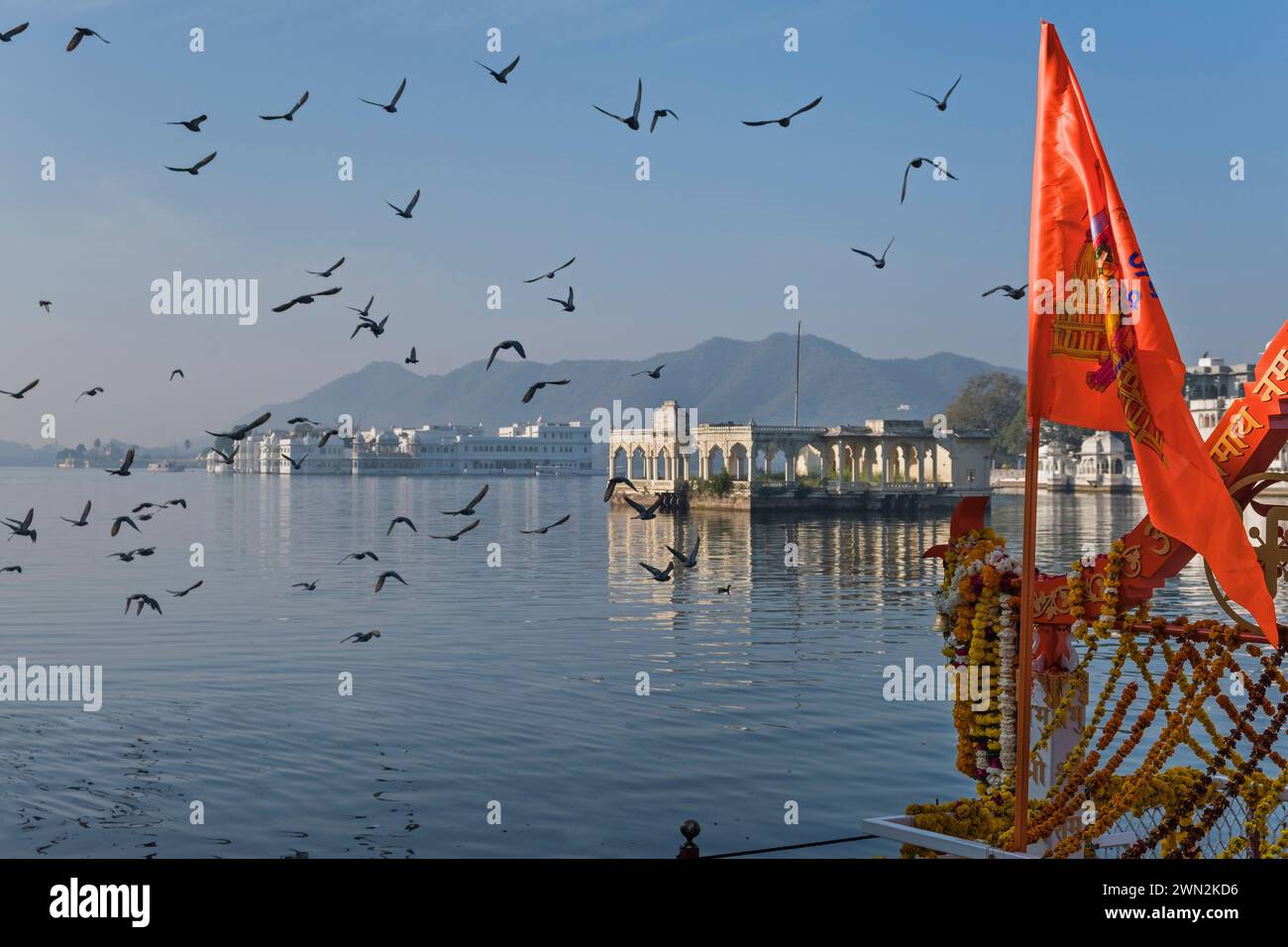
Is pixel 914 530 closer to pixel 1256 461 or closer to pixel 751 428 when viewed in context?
pixel 751 428

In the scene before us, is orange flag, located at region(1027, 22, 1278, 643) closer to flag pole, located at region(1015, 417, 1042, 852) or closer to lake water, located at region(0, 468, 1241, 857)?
flag pole, located at region(1015, 417, 1042, 852)

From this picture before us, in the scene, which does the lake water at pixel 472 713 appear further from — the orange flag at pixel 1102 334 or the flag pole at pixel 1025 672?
the orange flag at pixel 1102 334

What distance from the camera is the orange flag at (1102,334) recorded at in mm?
8438

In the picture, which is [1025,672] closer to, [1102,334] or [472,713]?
[1102,334]

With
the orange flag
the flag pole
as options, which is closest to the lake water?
the flag pole

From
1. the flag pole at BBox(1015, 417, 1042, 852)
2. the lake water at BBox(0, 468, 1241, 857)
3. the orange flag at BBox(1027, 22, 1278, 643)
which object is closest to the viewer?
the orange flag at BBox(1027, 22, 1278, 643)

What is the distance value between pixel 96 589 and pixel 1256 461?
1791 inches

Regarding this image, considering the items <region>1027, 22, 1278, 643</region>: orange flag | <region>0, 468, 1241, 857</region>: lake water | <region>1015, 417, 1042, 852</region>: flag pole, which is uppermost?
<region>1027, 22, 1278, 643</region>: orange flag

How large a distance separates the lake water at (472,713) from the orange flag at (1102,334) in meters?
7.14

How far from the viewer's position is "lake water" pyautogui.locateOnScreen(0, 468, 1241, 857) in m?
16.5

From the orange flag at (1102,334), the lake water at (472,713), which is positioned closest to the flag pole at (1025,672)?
the orange flag at (1102,334)

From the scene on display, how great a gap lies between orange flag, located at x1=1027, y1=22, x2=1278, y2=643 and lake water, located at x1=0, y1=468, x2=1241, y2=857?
7.14m

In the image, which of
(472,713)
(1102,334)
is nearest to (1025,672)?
(1102,334)

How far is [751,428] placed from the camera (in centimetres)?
11256
